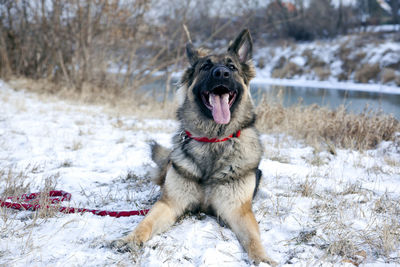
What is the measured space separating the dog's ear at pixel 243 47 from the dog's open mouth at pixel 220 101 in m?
0.56

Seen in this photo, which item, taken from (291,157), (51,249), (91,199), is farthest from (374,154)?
(51,249)

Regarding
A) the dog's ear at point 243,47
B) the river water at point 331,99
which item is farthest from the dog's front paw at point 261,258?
the river water at point 331,99

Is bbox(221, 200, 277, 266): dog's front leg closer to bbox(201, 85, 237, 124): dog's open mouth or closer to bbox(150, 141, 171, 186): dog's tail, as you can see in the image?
bbox(201, 85, 237, 124): dog's open mouth

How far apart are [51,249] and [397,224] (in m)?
2.58

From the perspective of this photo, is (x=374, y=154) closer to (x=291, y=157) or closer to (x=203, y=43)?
(x=291, y=157)

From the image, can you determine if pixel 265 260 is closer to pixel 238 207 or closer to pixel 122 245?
pixel 238 207

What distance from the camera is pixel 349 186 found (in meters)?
3.28

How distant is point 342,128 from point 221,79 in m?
3.58

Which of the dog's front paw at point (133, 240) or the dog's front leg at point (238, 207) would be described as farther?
the dog's front leg at point (238, 207)

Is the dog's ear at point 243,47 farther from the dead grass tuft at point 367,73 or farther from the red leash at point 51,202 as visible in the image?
the dead grass tuft at point 367,73

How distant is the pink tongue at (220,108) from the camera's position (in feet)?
8.95

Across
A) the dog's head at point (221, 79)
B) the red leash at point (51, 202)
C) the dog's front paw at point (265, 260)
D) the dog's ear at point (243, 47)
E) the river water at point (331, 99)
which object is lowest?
the red leash at point (51, 202)

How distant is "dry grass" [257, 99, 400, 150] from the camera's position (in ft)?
16.8

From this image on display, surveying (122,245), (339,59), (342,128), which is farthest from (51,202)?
(339,59)
